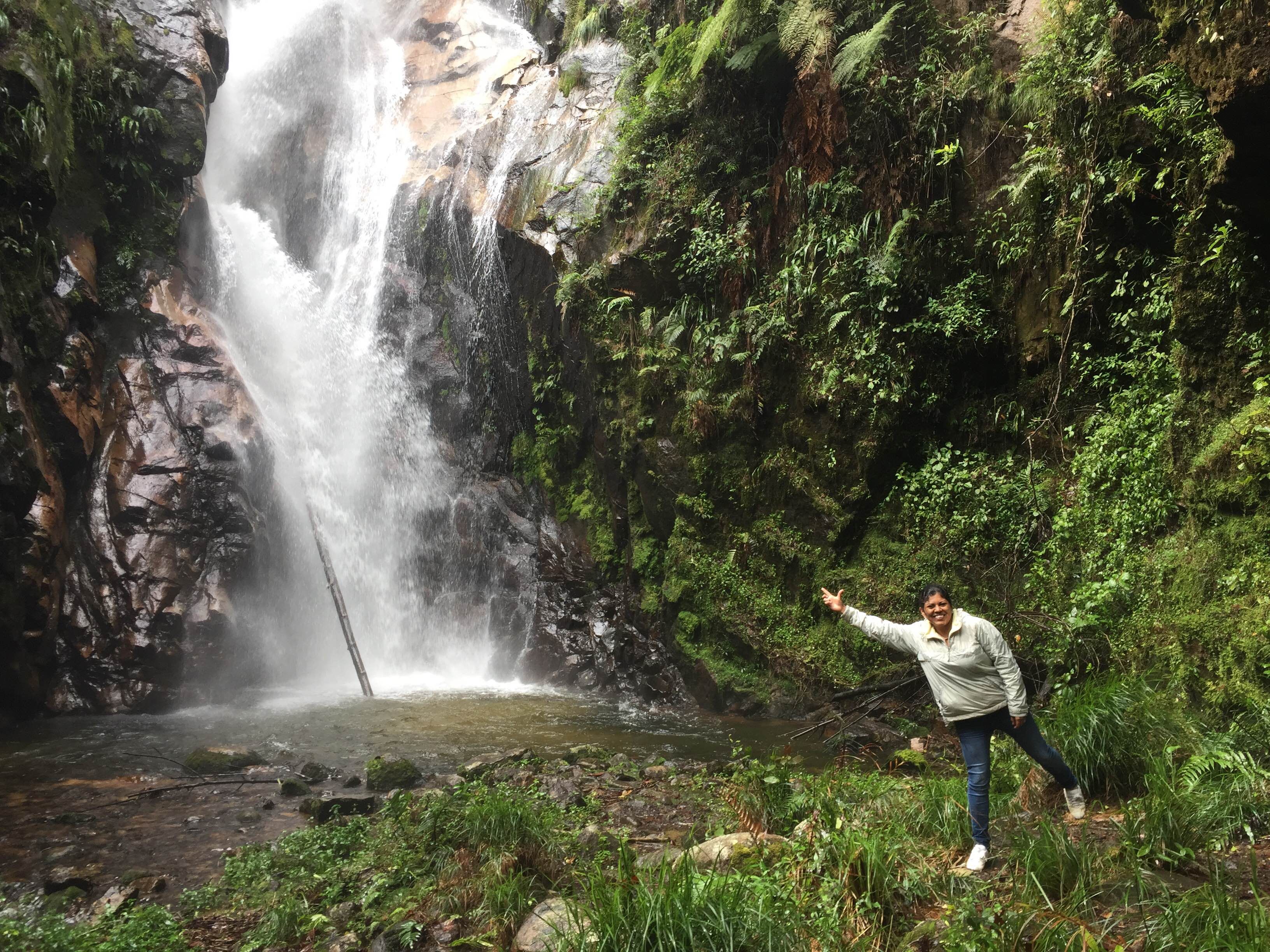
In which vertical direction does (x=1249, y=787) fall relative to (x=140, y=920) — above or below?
above

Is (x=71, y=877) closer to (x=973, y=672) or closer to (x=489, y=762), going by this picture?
(x=489, y=762)

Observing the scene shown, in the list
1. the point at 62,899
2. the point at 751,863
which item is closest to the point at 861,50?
the point at 751,863

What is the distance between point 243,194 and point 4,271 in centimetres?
1139

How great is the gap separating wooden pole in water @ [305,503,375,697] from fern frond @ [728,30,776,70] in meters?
10.9

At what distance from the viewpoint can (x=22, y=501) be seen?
10.3 m

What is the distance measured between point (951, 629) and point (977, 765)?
0.76 metres

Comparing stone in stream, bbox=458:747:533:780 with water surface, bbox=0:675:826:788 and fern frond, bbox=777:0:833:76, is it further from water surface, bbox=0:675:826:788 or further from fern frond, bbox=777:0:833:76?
fern frond, bbox=777:0:833:76

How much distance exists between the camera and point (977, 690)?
14.3 feet

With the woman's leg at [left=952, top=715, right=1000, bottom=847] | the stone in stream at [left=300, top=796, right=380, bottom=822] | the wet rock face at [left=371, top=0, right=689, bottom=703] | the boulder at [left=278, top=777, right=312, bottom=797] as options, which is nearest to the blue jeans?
the woman's leg at [left=952, top=715, right=1000, bottom=847]

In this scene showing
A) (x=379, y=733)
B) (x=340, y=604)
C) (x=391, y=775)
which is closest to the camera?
(x=391, y=775)

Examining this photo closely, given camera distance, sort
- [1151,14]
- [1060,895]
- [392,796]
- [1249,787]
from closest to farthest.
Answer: [1060,895] → [1249,787] → [1151,14] → [392,796]

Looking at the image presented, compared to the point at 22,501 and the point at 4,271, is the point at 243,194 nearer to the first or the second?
the point at 4,271

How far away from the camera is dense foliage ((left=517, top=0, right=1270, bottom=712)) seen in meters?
5.97

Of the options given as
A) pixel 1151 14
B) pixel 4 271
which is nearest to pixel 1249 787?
pixel 1151 14
